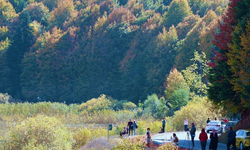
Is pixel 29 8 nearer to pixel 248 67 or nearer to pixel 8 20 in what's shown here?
pixel 8 20

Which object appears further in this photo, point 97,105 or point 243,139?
point 97,105

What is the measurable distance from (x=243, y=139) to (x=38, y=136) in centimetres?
1332

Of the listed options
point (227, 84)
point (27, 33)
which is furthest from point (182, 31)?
point (227, 84)

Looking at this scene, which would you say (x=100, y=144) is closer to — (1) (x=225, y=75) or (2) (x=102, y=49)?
(1) (x=225, y=75)

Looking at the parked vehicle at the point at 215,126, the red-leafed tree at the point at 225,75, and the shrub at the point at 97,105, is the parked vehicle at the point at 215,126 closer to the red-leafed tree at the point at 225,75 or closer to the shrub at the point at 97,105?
the red-leafed tree at the point at 225,75

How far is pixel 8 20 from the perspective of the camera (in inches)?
4363

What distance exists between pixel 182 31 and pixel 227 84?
5179 cm

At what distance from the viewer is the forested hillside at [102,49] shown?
8244cm

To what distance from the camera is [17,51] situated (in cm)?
9969

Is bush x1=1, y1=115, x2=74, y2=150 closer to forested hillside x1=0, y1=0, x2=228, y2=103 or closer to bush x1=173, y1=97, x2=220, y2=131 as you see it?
bush x1=173, y1=97, x2=220, y2=131

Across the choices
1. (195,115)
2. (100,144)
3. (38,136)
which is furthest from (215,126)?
(38,136)

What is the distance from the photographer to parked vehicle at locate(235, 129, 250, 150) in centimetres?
2853

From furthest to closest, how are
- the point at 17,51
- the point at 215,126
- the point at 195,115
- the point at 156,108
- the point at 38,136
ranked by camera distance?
the point at 17,51 < the point at 156,108 < the point at 195,115 < the point at 215,126 < the point at 38,136

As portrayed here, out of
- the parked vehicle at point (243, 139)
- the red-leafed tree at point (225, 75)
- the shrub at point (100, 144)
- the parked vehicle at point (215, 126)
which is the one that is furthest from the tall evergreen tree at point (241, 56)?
the shrub at point (100, 144)
